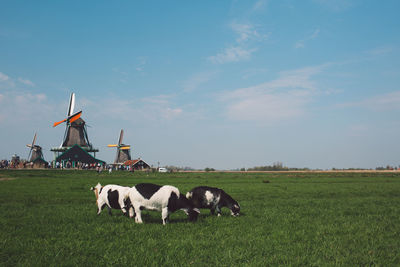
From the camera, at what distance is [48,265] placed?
→ 6.47 m

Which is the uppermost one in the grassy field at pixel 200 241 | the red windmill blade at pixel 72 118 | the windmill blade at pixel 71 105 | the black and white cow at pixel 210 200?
the windmill blade at pixel 71 105

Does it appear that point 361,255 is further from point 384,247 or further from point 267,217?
point 267,217

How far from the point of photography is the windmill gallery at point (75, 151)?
90375mm

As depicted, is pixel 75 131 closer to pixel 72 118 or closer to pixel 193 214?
pixel 72 118

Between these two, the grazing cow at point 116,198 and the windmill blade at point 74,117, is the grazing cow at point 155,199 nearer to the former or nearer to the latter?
the grazing cow at point 116,198

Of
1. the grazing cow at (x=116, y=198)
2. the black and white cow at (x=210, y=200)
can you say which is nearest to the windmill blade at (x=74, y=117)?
the grazing cow at (x=116, y=198)

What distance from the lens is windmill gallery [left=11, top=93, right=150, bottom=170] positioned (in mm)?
90375

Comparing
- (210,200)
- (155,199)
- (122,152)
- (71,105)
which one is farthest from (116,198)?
(122,152)

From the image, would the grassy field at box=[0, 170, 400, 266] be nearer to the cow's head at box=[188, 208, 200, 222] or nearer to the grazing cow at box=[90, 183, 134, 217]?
the cow's head at box=[188, 208, 200, 222]

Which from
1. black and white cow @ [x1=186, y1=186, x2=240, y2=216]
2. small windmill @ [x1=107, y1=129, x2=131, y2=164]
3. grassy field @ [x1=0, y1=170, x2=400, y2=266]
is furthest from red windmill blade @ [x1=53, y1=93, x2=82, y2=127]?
black and white cow @ [x1=186, y1=186, x2=240, y2=216]

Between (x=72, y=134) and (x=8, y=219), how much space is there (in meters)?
96.0

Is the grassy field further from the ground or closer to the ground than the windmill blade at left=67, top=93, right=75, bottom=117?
closer to the ground

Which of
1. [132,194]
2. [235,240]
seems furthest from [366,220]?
[132,194]

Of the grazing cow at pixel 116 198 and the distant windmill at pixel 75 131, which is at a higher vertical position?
the distant windmill at pixel 75 131
